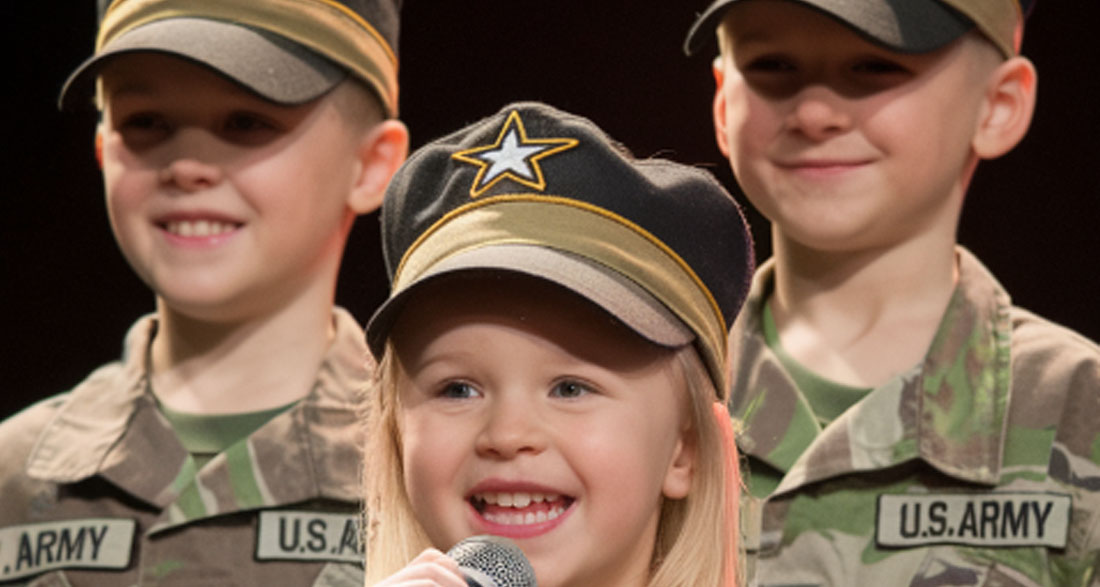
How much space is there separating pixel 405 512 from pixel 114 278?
121 cm

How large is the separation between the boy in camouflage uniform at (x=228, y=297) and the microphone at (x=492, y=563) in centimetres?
77

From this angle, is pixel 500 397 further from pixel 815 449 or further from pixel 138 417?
pixel 138 417

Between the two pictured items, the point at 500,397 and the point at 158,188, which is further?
the point at 158,188

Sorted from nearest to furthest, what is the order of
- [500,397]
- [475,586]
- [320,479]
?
[475,586] < [500,397] < [320,479]

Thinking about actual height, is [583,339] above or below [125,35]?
below

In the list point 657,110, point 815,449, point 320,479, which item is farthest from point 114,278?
point 815,449

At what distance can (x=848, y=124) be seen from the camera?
6.93 feet

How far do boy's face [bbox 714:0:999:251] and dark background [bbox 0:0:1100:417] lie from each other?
0.81 feet

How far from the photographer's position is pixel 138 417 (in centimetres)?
236

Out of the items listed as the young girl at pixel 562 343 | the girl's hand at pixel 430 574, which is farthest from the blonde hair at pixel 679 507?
the girl's hand at pixel 430 574

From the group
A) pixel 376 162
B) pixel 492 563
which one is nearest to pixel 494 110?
pixel 376 162

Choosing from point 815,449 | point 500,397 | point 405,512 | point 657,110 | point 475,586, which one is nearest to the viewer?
point 475,586

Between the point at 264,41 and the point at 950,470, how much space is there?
94cm

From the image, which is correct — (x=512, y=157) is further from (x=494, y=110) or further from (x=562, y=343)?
(x=494, y=110)
